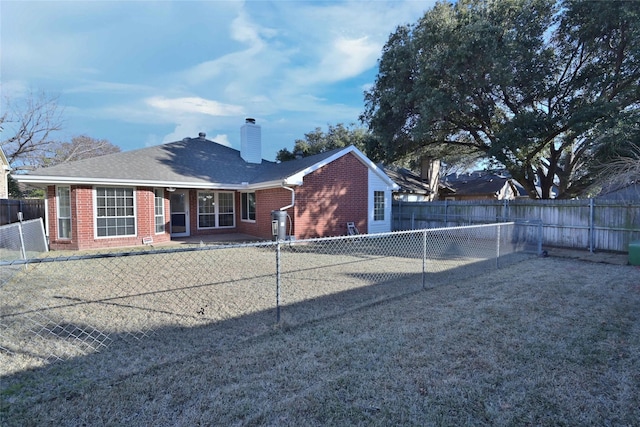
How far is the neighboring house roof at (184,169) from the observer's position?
10984 mm

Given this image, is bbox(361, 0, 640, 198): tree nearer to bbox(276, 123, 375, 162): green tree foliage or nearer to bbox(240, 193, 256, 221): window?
bbox(240, 193, 256, 221): window

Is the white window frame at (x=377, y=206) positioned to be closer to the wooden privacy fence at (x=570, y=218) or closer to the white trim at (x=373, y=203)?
the white trim at (x=373, y=203)

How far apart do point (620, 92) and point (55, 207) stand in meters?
21.6

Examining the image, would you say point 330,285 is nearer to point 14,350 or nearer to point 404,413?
point 404,413

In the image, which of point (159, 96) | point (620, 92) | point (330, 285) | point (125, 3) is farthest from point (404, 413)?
point (159, 96)

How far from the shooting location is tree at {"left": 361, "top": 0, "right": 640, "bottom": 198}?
39.2 feet

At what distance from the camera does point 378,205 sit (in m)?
15.3

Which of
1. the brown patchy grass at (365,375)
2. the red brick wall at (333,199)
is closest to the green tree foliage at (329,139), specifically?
the red brick wall at (333,199)

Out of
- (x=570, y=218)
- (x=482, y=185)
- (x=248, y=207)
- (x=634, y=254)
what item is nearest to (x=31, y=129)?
(x=248, y=207)

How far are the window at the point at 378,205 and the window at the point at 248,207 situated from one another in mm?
5580

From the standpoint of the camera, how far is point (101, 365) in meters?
3.19

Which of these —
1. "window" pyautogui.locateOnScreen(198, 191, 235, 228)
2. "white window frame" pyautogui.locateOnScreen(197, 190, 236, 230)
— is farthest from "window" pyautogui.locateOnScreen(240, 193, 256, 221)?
"window" pyautogui.locateOnScreen(198, 191, 235, 228)

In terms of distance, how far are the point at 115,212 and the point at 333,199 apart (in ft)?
27.1

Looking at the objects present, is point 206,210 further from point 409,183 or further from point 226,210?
point 409,183
